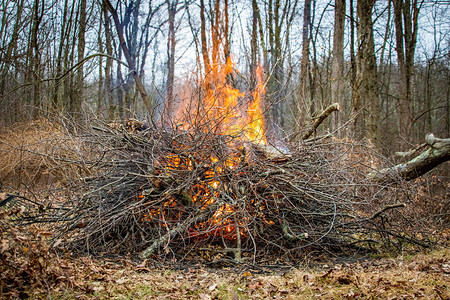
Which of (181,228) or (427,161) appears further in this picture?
(427,161)

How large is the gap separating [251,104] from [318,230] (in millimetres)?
2477

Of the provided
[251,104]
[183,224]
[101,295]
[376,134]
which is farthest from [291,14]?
[101,295]

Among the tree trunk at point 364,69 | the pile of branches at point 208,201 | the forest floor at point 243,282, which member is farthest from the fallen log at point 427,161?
the tree trunk at point 364,69

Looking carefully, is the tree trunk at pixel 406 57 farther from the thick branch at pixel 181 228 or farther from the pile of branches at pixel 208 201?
the thick branch at pixel 181 228

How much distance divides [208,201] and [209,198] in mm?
84

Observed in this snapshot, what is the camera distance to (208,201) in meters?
5.35

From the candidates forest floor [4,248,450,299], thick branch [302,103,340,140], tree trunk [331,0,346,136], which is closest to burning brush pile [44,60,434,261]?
forest floor [4,248,450,299]

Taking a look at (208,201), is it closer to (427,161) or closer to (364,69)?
(427,161)

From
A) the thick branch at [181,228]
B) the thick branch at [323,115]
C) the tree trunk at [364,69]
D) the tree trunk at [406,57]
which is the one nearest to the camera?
the thick branch at [181,228]

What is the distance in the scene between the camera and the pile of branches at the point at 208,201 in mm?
5078

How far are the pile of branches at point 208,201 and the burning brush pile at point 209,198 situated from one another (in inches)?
0.6

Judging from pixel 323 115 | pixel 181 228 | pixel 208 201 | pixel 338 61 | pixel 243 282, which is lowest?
pixel 243 282

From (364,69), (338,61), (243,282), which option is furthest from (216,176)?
(364,69)

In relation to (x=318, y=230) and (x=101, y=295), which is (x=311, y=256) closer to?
(x=318, y=230)
